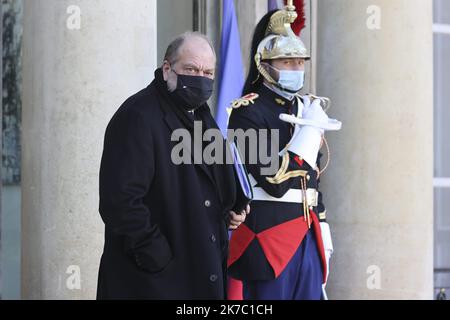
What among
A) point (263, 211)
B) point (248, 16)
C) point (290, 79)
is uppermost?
point (248, 16)

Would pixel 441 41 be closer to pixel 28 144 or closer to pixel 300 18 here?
pixel 300 18

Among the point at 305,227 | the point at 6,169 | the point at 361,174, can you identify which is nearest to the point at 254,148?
the point at 305,227

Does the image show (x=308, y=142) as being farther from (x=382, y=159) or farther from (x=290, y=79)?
(x=382, y=159)

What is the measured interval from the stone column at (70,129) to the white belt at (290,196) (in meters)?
0.92

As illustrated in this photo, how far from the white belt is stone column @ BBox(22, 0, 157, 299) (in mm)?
922

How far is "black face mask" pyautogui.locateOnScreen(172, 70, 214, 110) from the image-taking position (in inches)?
170

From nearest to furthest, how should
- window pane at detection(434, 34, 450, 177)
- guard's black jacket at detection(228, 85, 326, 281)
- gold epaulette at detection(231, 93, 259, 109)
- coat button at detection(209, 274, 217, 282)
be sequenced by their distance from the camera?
1. coat button at detection(209, 274, 217, 282)
2. guard's black jacket at detection(228, 85, 326, 281)
3. gold epaulette at detection(231, 93, 259, 109)
4. window pane at detection(434, 34, 450, 177)

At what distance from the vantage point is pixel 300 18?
6.17 metres

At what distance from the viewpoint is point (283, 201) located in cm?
537

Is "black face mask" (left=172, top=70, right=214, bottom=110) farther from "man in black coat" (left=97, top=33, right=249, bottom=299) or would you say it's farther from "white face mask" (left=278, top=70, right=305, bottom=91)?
"white face mask" (left=278, top=70, right=305, bottom=91)

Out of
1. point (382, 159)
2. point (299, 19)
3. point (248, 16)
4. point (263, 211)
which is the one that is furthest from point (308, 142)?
point (248, 16)

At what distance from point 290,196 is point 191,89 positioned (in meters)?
1.26

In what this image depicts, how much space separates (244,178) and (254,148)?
0.71 metres

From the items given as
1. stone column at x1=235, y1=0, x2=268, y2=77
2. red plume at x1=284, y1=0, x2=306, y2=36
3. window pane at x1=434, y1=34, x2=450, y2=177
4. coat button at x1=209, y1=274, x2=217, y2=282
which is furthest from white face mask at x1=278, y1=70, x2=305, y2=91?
window pane at x1=434, y1=34, x2=450, y2=177
